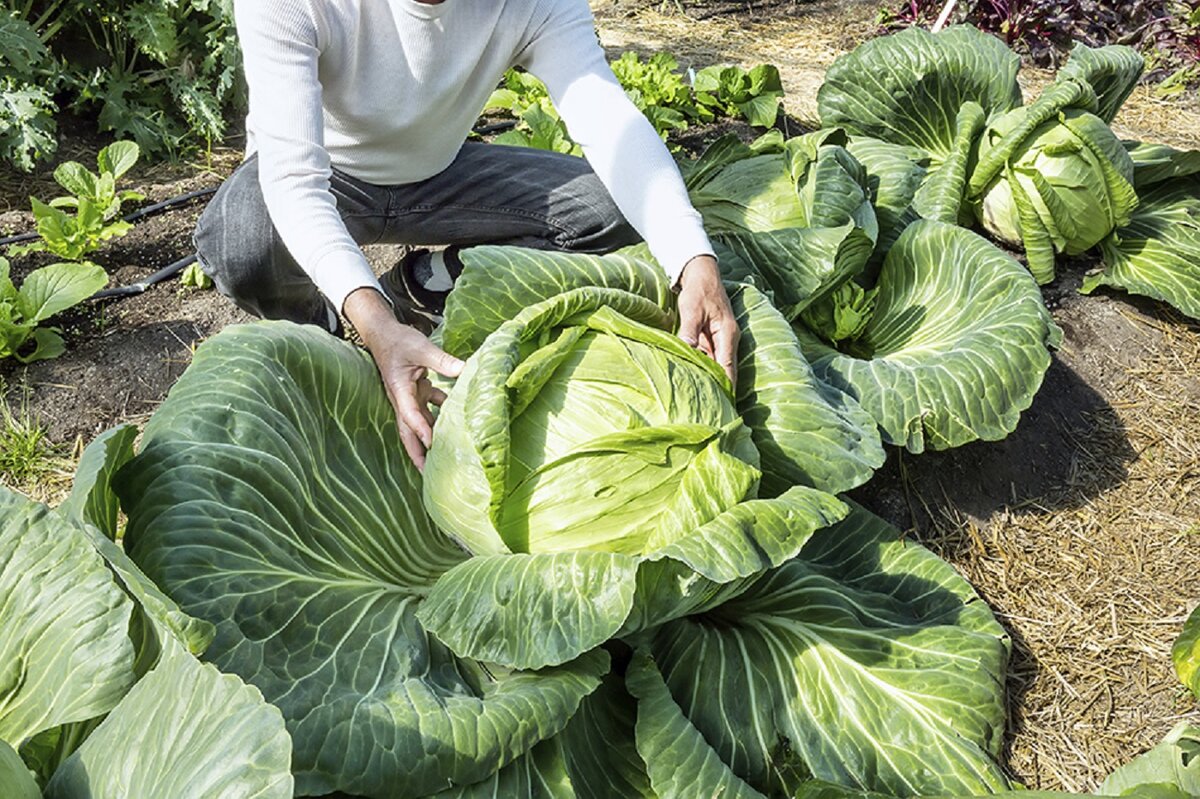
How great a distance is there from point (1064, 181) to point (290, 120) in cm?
285

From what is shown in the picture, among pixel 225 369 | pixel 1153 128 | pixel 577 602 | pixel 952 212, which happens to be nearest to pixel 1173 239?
pixel 952 212

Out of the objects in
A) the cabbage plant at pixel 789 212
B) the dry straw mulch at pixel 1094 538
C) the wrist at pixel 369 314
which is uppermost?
the wrist at pixel 369 314

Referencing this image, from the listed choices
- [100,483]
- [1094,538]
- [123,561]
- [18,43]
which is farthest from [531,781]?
[18,43]

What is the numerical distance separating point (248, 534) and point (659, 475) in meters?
0.85

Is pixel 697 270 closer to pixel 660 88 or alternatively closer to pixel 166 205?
pixel 660 88

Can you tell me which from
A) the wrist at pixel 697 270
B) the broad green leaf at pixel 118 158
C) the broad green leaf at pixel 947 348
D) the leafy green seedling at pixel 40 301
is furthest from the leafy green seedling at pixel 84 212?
the broad green leaf at pixel 947 348

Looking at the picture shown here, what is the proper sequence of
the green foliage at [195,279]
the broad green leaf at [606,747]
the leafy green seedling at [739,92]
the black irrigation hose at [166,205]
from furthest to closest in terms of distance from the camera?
1. the leafy green seedling at [739,92]
2. the black irrigation hose at [166,205]
3. the green foliage at [195,279]
4. the broad green leaf at [606,747]

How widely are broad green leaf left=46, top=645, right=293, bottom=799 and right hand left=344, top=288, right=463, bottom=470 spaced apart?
880mm

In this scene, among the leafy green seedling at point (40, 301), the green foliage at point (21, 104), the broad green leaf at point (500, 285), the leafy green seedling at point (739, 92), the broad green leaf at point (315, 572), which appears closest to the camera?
the broad green leaf at point (315, 572)

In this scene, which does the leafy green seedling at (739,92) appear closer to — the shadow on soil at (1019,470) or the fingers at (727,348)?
the shadow on soil at (1019,470)

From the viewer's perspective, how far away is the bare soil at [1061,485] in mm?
2818

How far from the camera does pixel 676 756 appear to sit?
84.7 inches

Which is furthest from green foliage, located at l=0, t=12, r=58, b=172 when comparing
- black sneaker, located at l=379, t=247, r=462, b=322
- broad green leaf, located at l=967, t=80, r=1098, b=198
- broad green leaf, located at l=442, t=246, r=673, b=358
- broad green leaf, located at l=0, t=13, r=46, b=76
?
broad green leaf, located at l=967, t=80, r=1098, b=198

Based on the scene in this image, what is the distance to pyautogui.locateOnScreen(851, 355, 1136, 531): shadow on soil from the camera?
10.9 feet
